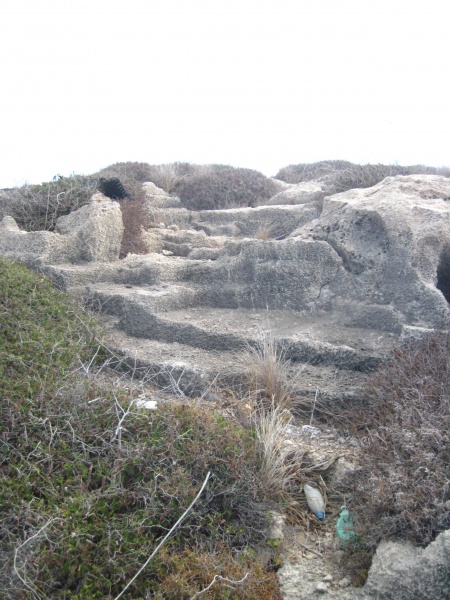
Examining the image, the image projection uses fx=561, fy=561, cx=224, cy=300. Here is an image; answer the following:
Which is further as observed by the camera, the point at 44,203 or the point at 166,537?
the point at 44,203

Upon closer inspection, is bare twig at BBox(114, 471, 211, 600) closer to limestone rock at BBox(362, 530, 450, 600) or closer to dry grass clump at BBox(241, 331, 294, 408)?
limestone rock at BBox(362, 530, 450, 600)

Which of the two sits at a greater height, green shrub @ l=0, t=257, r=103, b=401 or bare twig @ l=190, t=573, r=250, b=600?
green shrub @ l=0, t=257, r=103, b=401

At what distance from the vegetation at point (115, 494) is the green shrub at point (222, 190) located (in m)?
8.03

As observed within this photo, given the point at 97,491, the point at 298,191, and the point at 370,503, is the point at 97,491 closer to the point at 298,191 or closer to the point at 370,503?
the point at 370,503

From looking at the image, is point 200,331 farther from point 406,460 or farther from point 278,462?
point 406,460

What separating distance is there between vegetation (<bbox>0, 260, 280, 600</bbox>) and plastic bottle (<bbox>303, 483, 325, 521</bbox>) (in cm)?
35

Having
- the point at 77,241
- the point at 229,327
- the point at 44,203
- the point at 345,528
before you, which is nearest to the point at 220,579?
the point at 345,528

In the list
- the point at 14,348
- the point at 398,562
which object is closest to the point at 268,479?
the point at 398,562

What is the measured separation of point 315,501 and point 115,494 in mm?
1336

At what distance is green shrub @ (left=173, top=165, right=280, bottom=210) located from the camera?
11.9 m

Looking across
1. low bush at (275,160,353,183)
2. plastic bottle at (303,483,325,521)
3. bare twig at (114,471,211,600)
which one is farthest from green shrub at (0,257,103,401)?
low bush at (275,160,353,183)

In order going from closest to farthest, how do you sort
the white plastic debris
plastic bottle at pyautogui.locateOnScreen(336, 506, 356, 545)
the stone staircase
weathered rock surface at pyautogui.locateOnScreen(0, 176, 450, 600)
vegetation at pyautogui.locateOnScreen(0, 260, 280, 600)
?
vegetation at pyautogui.locateOnScreen(0, 260, 280, 600), plastic bottle at pyautogui.locateOnScreen(336, 506, 356, 545), the white plastic debris, the stone staircase, weathered rock surface at pyautogui.locateOnScreen(0, 176, 450, 600)

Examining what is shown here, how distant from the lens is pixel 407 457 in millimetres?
3270

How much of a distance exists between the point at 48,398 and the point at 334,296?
10.2 ft
